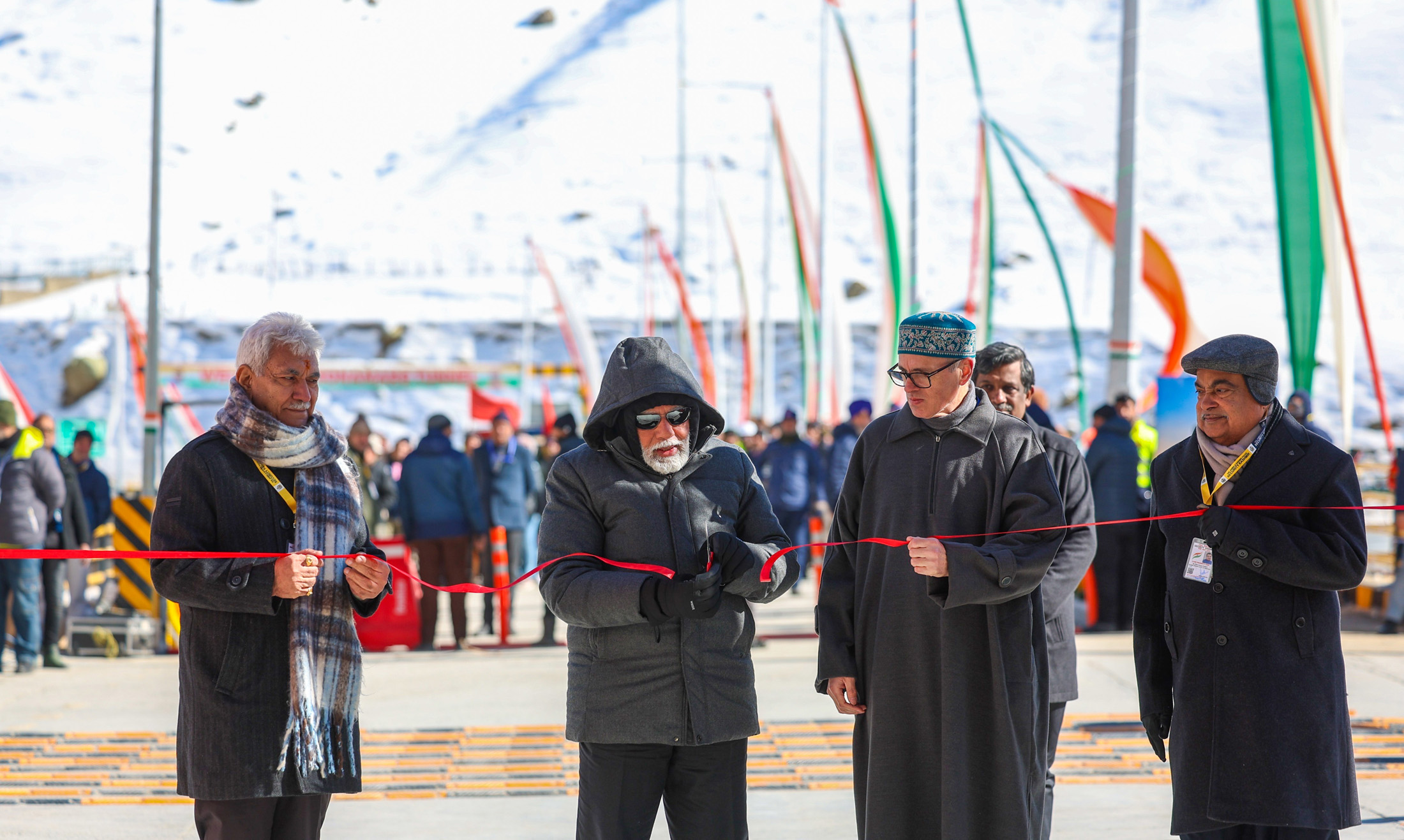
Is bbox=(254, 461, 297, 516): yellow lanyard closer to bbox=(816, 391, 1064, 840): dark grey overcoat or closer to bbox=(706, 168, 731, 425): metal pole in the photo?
bbox=(816, 391, 1064, 840): dark grey overcoat

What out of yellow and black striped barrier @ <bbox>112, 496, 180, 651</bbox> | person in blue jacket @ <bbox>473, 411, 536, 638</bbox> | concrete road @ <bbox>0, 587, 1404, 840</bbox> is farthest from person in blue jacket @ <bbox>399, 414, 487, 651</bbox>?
yellow and black striped barrier @ <bbox>112, 496, 180, 651</bbox>

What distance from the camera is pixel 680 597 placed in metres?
3.85

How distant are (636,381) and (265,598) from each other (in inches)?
44.8

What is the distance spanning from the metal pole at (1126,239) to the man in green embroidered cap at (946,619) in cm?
718

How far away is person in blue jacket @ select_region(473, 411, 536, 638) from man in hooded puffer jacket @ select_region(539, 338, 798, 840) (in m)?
8.14

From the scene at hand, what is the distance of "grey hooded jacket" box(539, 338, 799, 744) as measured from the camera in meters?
4.02

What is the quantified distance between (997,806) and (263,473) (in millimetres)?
2149

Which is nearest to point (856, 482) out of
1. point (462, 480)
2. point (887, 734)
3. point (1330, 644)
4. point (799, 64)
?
point (887, 734)

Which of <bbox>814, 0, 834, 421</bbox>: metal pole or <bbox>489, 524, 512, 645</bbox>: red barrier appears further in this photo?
<bbox>814, 0, 834, 421</bbox>: metal pole

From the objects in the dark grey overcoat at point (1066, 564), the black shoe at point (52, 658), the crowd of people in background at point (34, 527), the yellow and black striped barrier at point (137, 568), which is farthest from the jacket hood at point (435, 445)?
the dark grey overcoat at point (1066, 564)

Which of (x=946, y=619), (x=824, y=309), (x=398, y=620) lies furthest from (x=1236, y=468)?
(x=824, y=309)

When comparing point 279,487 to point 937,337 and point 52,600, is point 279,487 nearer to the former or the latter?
point 937,337

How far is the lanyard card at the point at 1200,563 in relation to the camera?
411 centimetres

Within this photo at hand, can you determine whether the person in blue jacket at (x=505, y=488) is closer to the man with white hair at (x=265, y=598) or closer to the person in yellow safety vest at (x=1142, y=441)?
the person in yellow safety vest at (x=1142, y=441)
